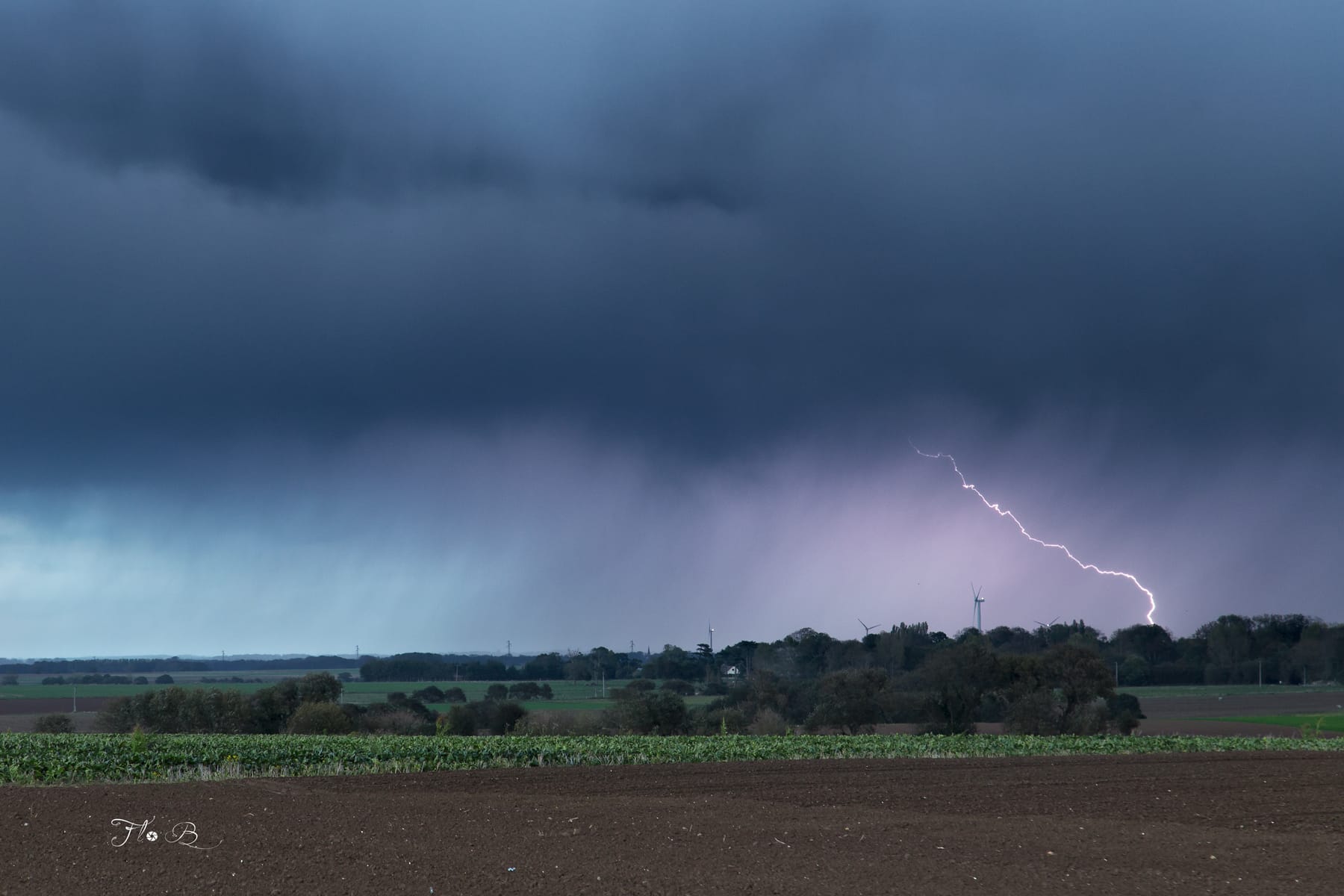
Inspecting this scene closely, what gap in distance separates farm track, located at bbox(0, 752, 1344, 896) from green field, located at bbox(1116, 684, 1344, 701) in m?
100

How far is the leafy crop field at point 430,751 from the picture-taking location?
92.1 ft

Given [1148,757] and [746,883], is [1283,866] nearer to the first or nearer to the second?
[746,883]

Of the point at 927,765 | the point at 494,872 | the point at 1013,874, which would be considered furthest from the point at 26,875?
the point at 927,765

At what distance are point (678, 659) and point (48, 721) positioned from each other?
9603 cm

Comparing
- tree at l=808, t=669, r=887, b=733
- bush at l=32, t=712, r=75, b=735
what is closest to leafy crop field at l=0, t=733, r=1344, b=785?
tree at l=808, t=669, r=887, b=733

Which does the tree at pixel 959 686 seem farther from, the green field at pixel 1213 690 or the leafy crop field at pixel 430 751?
the green field at pixel 1213 690

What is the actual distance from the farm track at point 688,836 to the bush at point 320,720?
32681 mm

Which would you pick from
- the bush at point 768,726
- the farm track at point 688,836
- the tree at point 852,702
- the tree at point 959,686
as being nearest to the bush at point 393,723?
the bush at point 768,726

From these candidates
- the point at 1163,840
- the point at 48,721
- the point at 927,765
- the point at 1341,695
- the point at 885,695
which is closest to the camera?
the point at 1163,840

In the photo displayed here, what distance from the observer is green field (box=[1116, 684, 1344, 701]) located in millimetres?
115188

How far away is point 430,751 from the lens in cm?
3089

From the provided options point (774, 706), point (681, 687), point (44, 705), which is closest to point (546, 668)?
point (681, 687)

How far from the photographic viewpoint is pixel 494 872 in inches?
530

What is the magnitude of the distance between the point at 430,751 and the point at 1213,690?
397ft
